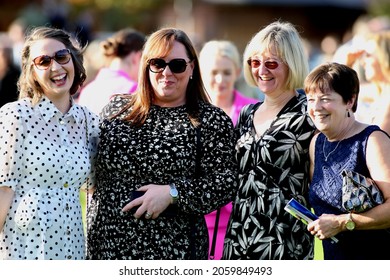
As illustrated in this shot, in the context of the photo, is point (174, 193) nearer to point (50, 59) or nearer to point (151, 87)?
point (151, 87)

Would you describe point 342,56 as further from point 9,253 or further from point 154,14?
point 154,14

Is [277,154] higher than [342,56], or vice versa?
[342,56]

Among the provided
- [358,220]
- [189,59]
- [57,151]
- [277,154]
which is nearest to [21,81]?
[57,151]

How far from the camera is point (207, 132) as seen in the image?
18.8 ft

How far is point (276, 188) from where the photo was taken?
5746mm

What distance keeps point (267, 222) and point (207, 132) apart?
671 mm

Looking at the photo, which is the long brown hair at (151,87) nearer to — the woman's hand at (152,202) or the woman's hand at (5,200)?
the woman's hand at (152,202)

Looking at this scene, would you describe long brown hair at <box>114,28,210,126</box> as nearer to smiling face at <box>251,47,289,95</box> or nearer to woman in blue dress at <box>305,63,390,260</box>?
smiling face at <box>251,47,289,95</box>

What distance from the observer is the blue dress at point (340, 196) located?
5332mm

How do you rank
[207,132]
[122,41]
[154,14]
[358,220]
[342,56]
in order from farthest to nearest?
[154,14]
[122,41]
[342,56]
[207,132]
[358,220]

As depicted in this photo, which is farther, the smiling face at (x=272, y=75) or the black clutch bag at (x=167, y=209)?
the smiling face at (x=272, y=75)

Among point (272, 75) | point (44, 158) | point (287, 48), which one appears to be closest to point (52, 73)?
point (44, 158)

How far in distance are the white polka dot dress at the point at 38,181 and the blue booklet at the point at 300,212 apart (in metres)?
1.26

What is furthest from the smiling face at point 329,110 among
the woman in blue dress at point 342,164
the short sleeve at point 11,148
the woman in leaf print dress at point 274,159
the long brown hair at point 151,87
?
the short sleeve at point 11,148
